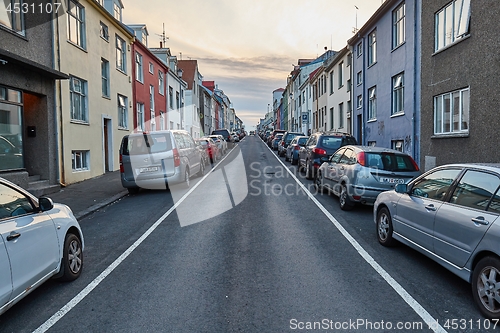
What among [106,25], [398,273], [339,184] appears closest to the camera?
[398,273]

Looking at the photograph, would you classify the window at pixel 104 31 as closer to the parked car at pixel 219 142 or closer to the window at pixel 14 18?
the window at pixel 14 18

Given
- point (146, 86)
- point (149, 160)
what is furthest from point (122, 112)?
point (149, 160)

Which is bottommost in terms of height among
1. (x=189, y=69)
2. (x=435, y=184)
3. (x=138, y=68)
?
(x=435, y=184)

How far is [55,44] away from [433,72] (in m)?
13.2

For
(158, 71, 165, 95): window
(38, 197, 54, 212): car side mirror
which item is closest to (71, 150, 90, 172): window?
(38, 197, 54, 212): car side mirror

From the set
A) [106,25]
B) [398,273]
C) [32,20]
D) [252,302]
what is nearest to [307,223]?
[398,273]

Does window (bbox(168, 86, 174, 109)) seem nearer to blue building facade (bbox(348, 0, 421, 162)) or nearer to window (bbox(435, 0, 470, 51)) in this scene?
blue building facade (bbox(348, 0, 421, 162))

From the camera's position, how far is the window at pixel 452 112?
11492mm

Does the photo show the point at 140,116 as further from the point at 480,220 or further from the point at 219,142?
the point at 480,220

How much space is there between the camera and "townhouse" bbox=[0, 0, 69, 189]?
1053cm

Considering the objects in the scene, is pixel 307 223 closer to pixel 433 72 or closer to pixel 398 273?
pixel 398 273

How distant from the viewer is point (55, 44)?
13188 millimetres

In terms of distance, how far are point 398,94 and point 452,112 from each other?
5.35 m

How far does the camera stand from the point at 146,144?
11797 millimetres
